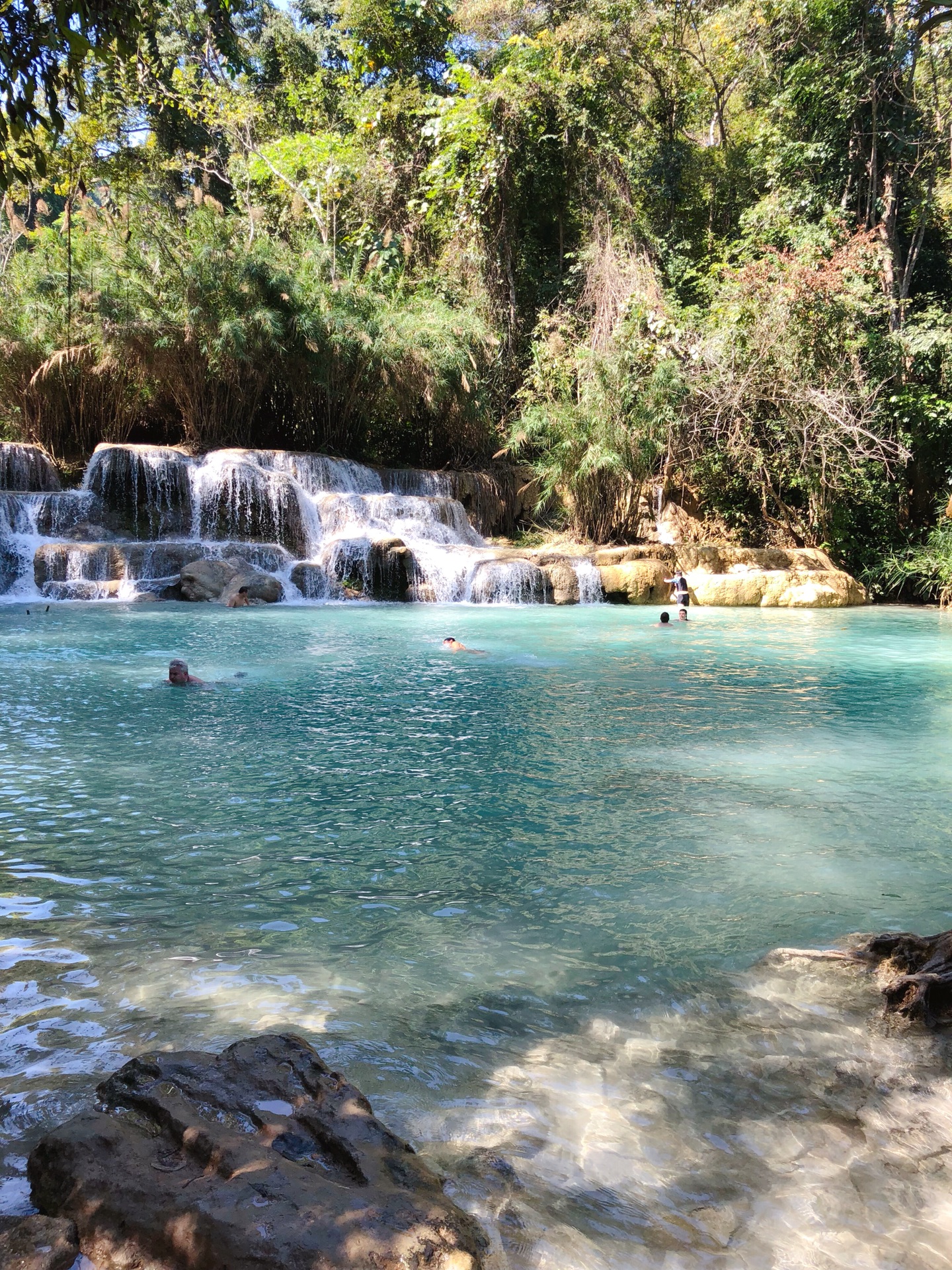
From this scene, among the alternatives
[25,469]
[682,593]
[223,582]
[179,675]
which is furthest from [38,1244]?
[25,469]

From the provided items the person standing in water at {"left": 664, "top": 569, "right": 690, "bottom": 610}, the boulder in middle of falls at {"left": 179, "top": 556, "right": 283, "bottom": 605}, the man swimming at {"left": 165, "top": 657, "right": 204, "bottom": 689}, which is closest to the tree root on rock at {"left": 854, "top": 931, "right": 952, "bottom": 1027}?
the man swimming at {"left": 165, "top": 657, "right": 204, "bottom": 689}

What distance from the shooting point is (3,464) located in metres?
17.4

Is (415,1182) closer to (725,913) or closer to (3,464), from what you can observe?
(725,913)

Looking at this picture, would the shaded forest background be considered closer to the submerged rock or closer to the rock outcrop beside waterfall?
the rock outcrop beside waterfall

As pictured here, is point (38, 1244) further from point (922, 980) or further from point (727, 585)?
point (727, 585)

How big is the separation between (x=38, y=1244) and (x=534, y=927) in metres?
2.16

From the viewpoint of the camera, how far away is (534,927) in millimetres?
3580

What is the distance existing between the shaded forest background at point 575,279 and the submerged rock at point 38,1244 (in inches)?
644

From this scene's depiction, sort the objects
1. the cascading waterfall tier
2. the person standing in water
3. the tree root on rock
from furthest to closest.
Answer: the cascading waterfall tier
the person standing in water
the tree root on rock

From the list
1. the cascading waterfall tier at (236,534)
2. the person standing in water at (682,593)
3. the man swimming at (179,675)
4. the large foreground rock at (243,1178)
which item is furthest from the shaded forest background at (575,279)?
the large foreground rock at (243,1178)

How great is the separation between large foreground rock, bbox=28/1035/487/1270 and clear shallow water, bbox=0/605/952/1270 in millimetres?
230

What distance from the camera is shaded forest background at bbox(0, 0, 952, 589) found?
1825 centimetres

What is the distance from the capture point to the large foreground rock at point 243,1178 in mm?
1668

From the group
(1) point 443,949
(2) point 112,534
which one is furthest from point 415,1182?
(2) point 112,534
